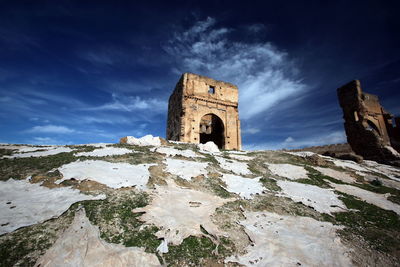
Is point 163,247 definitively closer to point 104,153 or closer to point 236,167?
point 236,167

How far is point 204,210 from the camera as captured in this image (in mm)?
4008

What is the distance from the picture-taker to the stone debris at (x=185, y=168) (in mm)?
5832

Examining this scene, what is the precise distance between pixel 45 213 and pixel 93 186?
44.6 inches

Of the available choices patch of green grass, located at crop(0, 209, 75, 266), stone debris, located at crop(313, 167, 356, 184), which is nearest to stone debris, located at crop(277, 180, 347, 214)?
stone debris, located at crop(313, 167, 356, 184)

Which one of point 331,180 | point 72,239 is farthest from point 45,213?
point 331,180

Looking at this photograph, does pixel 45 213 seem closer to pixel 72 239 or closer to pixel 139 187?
pixel 72 239

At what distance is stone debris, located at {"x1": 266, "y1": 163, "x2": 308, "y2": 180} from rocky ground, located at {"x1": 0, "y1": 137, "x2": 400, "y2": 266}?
76 centimetres

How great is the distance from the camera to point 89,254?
99.5 inches

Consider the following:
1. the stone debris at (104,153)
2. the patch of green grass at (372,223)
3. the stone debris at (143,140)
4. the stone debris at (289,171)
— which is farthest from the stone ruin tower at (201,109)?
the patch of green grass at (372,223)

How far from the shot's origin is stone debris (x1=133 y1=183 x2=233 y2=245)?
10.4ft

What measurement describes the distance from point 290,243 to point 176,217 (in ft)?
6.70

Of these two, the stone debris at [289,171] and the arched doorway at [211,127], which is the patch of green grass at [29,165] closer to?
the stone debris at [289,171]

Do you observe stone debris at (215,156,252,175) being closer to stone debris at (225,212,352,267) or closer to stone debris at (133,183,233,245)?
stone debris at (133,183,233,245)

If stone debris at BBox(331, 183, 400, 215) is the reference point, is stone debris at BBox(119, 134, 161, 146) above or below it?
above
